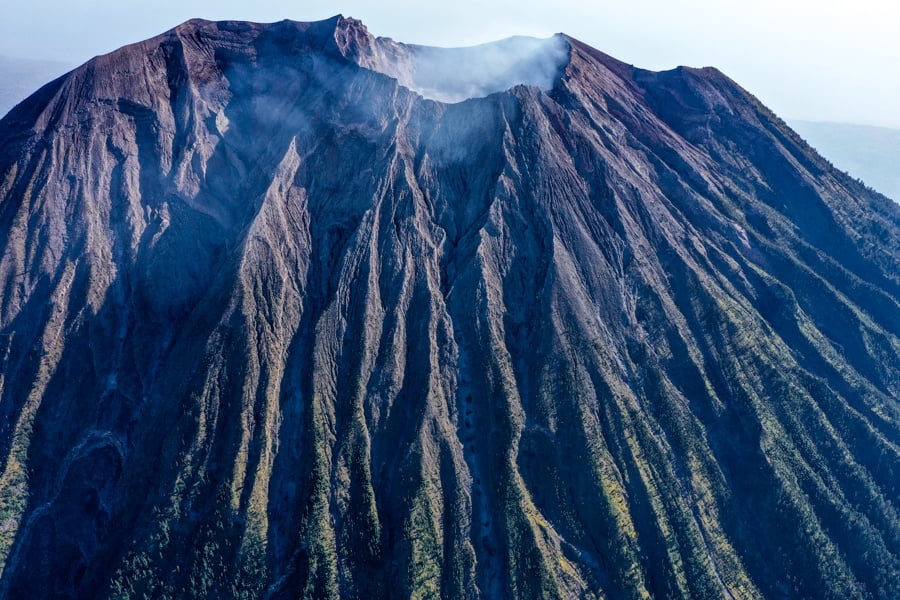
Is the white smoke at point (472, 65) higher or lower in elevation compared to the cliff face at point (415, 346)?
higher

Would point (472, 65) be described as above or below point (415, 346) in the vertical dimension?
→ above

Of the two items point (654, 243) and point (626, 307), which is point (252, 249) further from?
point (654, 243)

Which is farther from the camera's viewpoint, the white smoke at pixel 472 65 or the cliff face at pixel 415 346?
the white smoke at pixel 472 65

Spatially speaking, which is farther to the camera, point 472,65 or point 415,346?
point 472,65

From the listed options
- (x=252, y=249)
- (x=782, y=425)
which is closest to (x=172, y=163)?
(x=252, y=249)

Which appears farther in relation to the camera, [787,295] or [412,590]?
[787,295]
